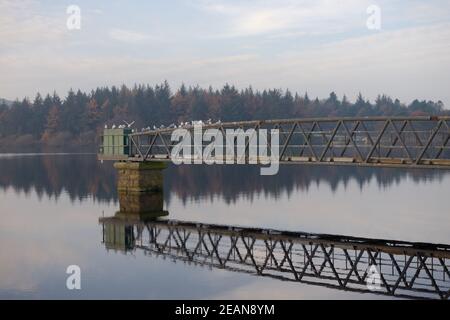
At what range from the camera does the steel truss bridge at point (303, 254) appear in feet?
78.2

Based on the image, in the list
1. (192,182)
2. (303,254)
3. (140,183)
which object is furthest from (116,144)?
(303,254)

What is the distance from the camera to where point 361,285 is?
76.6 ft

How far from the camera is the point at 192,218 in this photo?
41438 mm

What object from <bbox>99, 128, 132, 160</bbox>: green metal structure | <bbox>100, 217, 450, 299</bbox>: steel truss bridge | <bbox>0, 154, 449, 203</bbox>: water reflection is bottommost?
<bbox>100, 217, 450, 299</bbox>: steel truss bridge

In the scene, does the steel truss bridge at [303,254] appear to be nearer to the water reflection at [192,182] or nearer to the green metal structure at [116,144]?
the green metal structure at [116,144]

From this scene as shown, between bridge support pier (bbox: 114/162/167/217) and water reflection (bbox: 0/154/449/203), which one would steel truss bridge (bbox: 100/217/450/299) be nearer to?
bridge support pier (bbox: 114/162/167/217)

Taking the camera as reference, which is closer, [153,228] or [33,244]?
[33,244]

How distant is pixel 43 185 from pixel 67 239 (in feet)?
109

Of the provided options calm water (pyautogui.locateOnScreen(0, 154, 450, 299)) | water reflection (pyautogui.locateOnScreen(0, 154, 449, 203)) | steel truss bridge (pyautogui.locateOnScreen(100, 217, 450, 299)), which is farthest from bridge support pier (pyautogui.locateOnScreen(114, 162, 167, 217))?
steel truss bridge (pyautogui.locateOnScreen(100, 217, 450, 299))

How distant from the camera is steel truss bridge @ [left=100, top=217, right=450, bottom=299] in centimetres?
2384

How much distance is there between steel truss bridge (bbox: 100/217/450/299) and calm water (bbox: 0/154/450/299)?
1078mm

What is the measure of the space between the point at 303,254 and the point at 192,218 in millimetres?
14024
